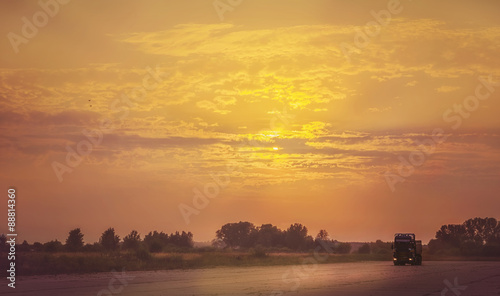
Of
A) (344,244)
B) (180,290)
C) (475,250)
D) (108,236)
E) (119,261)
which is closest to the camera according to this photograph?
(180,290)

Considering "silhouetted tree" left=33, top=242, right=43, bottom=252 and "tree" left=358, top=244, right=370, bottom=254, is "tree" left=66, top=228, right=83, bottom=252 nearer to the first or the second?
"silhouetted tree" left=33, top=242, right=43, bottom=252

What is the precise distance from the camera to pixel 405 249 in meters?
73.9

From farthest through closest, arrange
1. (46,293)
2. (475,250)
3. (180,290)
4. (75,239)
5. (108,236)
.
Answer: (475,250) → (108,236) → (75,239) → (180,290) → (46,293)

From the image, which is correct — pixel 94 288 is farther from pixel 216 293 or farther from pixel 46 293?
pixel 216 293

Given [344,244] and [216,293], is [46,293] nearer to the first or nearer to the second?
[216,293]

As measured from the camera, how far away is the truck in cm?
7356

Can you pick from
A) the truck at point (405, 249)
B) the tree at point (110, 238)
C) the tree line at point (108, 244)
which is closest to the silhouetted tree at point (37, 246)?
the tree line at point (108, 244)

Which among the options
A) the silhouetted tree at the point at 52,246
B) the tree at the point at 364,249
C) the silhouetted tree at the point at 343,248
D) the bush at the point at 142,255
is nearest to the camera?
the bush at the point at 142,255

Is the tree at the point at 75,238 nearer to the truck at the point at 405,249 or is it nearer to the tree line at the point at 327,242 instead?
the tree line at the point at 327,242

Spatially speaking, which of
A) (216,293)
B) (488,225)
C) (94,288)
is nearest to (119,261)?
(94,288)

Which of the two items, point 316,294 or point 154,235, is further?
point 154,235

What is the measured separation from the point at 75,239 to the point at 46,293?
63.0m

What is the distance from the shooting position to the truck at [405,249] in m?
73.6

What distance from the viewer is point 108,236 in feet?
348
